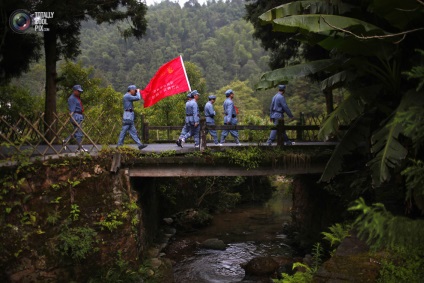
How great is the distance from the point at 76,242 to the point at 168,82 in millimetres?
5161

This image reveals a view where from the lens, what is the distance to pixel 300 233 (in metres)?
13.8

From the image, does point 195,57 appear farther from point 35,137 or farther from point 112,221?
point 112,221

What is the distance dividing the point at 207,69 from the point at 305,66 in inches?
2764

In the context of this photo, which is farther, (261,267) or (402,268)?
(261,267)

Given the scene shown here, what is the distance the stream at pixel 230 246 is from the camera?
1146cm

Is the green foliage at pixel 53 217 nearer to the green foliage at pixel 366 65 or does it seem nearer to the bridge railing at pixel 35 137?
the bridge railing at pixel 35 137

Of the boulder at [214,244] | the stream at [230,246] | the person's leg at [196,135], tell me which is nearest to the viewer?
the person's leg at [196,135]

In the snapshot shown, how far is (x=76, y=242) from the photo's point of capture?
859cm

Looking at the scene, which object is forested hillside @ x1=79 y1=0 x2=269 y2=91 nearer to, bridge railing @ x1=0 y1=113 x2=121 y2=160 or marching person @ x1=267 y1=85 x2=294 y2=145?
bridge railing @ x1=0 y1=113 x2=121 y2=160

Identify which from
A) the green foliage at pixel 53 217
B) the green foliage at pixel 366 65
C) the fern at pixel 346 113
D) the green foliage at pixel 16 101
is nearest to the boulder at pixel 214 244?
the green foliage at pixel 53 217

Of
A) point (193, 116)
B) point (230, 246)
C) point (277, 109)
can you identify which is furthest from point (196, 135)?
point (230, 246)

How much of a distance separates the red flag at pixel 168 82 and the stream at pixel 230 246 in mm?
5849

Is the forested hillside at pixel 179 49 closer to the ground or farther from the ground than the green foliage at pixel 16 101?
farther from the ground

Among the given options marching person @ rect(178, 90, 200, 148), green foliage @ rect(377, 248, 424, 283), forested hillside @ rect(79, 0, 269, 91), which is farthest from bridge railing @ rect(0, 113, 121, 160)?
forested hillside @ rect(79, 0, 269, 91)
